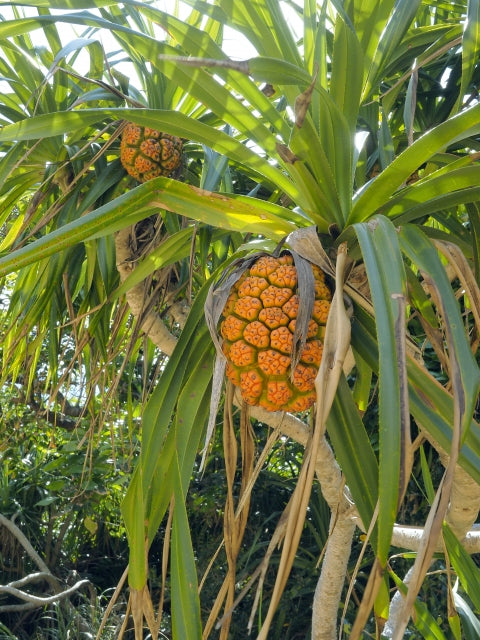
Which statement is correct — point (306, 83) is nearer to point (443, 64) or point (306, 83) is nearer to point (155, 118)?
point (155, 118)

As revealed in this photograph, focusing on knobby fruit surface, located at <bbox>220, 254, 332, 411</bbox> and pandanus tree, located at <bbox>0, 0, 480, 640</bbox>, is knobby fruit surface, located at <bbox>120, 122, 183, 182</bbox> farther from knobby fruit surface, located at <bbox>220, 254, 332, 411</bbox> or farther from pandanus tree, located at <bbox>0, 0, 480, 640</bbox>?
knobby fruit surface, located at <bbox>220, 254, 332, 411</bbox>

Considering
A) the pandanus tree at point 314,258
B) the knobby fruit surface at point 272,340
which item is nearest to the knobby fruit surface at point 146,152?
the pandanus tree at point 314,258

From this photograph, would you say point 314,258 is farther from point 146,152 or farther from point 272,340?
point 146,152

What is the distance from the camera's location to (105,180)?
5.29 feet

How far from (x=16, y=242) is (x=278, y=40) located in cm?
72

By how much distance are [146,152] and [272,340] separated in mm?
758

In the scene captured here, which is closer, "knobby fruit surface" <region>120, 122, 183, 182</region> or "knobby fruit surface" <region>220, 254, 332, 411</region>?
"knobby fruit surface" <region>220, 254, 332, 411</region>

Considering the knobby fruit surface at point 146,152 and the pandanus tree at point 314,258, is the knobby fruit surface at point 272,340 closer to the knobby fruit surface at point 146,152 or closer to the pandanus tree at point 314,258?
the pandanus tree at point 314,258

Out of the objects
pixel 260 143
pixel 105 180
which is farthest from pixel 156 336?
pixel 260 143

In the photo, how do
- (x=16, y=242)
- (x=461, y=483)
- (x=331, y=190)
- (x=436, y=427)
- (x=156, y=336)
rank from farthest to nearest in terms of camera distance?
(x=156, y=336), (x=16, y=242), (x=461, y=483), (x=331, y=190), (x=436, y=427)

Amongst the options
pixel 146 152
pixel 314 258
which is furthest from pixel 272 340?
pixel 146 152

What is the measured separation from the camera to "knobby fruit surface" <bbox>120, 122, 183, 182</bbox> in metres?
1.51

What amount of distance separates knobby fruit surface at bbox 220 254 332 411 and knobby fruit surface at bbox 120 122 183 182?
0.67 metres

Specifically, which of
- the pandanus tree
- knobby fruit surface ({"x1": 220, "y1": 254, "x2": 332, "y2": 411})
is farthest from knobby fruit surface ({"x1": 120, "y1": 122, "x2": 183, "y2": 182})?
knobby fruit surface ({"x1": 220, "y1": 254, "x2": 332, "y2": 411})
